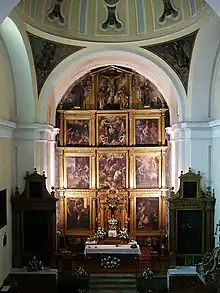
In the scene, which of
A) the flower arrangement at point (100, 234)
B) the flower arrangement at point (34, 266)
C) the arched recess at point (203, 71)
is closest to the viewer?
the arched recess at point (203, 71)

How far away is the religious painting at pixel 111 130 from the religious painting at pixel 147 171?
109 centimetres

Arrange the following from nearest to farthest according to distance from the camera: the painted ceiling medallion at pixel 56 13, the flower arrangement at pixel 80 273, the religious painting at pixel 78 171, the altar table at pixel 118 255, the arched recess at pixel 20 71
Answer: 1. the arched recess at pixel 20 71
2. the painted ceiling medallion at pixel 56 13
3. the flower arrangement at pixel 80 273
4. the altar table at pixel 118 255
5. the religious painting at pixel 78 171

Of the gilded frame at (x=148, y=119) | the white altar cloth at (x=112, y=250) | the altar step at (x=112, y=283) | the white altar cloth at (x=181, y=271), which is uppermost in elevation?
the gilded frame at (x=148, y=119)

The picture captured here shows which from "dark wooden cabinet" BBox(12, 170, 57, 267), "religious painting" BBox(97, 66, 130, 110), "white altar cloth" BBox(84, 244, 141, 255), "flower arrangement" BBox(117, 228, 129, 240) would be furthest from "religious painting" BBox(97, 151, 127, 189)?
"dark wooden cabinet" BBox(12, 170, 57, 267)

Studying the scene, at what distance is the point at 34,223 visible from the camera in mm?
16531

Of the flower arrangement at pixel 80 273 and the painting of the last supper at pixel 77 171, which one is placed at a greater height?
the painting of the last supper at pixel 77 171

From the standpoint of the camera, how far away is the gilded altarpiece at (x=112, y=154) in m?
20.5

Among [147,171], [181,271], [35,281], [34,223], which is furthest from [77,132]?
[181,271]

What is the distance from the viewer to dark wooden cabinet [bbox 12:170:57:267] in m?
16.3

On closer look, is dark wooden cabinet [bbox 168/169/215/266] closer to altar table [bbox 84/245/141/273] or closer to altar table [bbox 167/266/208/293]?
altar table [bbox 167/266/208/293]

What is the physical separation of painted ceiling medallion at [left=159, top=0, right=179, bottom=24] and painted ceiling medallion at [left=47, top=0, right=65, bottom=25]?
10.8ft

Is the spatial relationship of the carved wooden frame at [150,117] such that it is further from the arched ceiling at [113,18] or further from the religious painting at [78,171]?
the arched ceiling at [113,18]

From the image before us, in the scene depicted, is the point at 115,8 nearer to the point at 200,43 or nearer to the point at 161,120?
the point at 200,43

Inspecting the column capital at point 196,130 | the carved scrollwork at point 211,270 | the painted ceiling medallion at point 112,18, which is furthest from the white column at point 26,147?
the carved scrollwork at point 211,270
